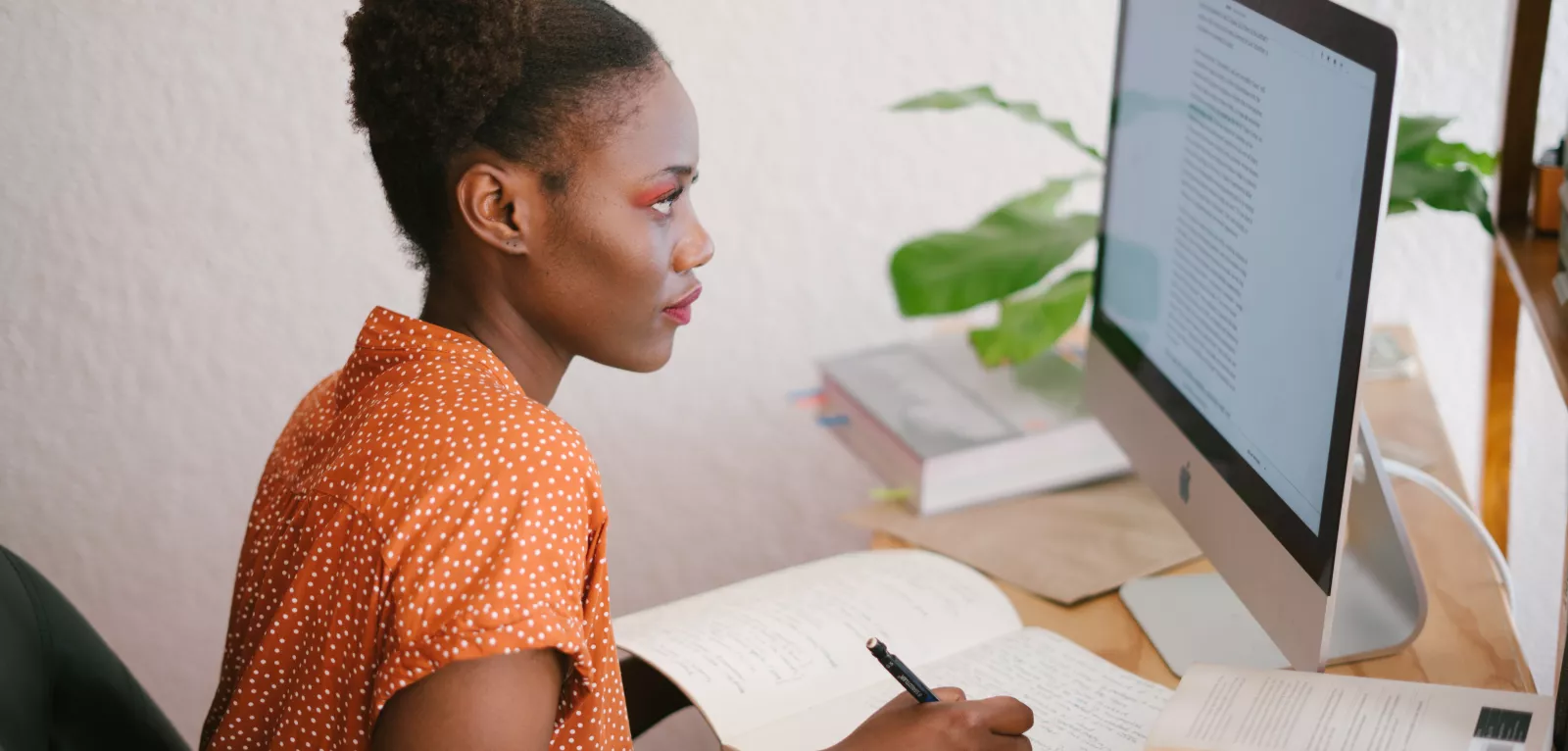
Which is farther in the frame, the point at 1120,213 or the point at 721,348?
the point at 721,348

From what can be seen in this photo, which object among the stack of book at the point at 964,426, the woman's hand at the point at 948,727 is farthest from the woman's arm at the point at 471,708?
the stack of book at the point at 964,426

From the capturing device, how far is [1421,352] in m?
1.67

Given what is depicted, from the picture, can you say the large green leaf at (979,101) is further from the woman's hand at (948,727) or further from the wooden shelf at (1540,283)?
the woman's hand at (948,727)

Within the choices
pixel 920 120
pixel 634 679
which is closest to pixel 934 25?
pixel 920 120

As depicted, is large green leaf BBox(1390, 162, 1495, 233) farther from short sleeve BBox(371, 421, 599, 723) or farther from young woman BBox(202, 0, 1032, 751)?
short sleeve BBox(371, 421, 599, 723)

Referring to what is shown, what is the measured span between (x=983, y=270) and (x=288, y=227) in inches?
30.8

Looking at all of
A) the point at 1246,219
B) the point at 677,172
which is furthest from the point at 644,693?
the point at 1246,219

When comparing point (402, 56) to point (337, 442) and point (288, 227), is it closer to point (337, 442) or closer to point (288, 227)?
point (337, 442)

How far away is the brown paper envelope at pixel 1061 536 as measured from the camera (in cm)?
106

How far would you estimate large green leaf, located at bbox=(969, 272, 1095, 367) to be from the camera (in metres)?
1.21

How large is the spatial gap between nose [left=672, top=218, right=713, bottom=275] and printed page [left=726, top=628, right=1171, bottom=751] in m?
0.28

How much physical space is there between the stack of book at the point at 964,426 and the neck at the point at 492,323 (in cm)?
39

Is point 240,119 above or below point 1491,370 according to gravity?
above

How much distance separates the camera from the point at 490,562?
0.67m
